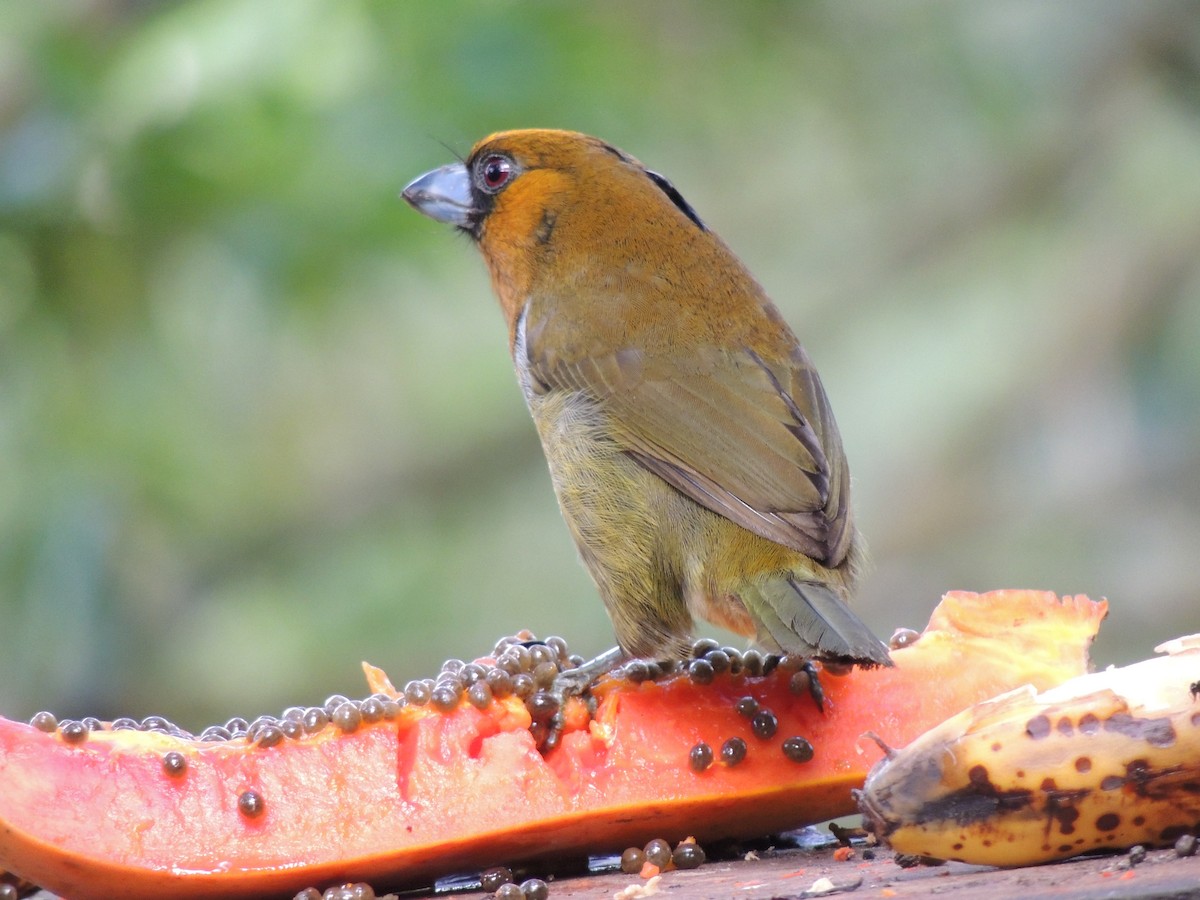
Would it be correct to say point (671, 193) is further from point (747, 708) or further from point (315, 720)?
point (315, 720)

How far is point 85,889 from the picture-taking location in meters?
2.48

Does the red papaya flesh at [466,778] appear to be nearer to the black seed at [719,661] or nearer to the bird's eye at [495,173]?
the black seed at [719,661]

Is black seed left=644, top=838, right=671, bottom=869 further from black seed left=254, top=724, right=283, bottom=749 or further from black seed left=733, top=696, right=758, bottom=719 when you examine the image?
black seed left=254, top=724, right=283, bottom=749

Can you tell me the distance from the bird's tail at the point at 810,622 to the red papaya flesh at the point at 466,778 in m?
0.09

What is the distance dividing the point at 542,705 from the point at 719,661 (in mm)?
356

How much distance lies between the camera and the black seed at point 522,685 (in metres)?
2.73

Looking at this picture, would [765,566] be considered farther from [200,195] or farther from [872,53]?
[872,53]

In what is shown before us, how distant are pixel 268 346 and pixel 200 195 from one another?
4.05 feet

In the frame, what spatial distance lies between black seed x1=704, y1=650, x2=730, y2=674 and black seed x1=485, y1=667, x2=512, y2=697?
378 mm

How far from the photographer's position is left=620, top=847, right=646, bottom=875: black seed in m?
2.53

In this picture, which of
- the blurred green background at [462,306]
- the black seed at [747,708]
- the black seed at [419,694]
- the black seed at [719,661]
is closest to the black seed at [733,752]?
the black seed at [747,708]

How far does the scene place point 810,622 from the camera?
2.83m

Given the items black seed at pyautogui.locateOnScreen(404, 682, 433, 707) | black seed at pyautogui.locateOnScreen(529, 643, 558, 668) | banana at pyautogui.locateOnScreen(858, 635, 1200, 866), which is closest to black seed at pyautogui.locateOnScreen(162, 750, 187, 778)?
black seed at pyautogui.locateOnScreen(404, 682, 433, 707)

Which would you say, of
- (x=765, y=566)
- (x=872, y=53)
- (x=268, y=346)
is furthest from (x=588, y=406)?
(x=872, y=53)
